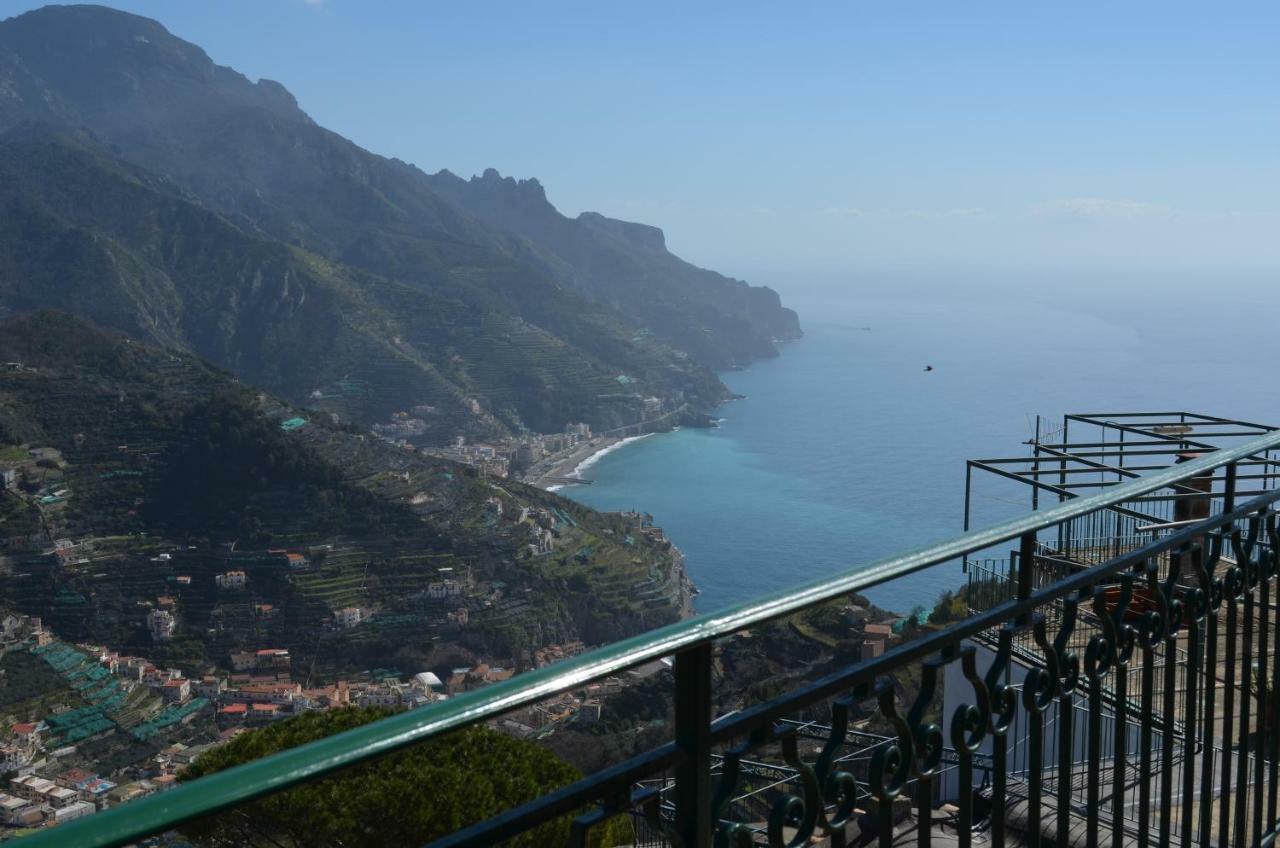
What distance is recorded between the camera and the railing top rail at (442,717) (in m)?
0.62

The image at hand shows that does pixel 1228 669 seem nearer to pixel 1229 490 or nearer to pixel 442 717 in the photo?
pixel 1229 490

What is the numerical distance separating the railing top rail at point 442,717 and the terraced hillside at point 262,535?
3849 centimetres

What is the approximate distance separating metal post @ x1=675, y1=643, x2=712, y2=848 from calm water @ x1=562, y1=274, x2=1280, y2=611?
31.1 metres

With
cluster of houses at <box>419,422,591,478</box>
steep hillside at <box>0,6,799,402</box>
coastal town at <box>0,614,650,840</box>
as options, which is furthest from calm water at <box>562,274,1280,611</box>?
coastal town at <box>0,614,650,840</box>

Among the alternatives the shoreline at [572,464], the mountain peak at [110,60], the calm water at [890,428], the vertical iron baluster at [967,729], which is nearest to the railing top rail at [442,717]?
the vertical iron baluster at [967,729]

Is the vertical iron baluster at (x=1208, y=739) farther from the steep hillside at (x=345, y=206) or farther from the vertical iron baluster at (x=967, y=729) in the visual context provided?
the steep hillside at (x=345, y=206)

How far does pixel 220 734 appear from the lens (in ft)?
102

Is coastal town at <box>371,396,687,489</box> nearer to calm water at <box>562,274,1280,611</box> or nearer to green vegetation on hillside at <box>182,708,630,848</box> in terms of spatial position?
calm water at <box>562,274,1280,611</box>

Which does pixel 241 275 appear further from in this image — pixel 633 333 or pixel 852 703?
pixel 852 703

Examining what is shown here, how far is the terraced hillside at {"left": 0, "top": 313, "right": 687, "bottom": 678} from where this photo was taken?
39.4 metres

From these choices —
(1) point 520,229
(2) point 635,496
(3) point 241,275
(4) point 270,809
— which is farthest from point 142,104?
(4) point 270,809

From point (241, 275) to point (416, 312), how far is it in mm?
12081

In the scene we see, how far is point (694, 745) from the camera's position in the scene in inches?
38.8

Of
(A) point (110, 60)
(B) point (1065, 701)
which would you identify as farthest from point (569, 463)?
(A) point (110, 60)
